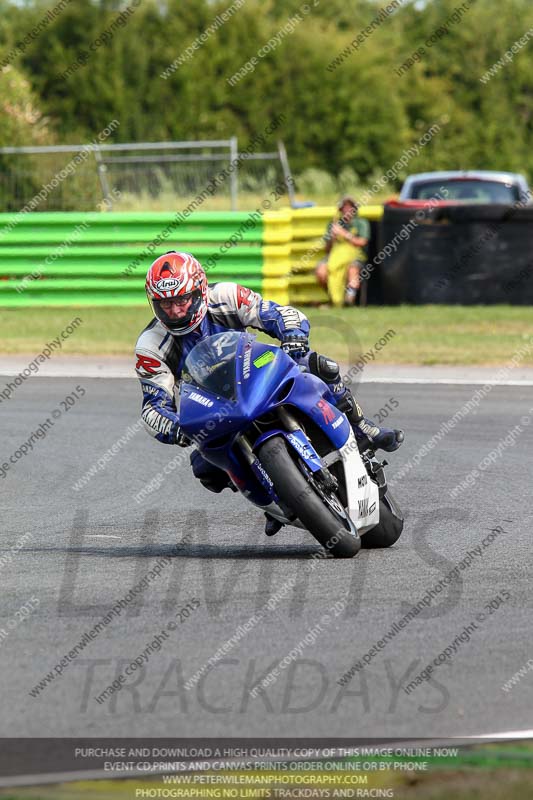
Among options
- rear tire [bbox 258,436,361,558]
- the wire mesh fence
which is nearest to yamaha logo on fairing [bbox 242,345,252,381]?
rear tire [bbox 258,436,361,558]

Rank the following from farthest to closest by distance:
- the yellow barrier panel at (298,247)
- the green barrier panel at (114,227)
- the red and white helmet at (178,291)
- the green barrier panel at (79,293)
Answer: the green barrier panel at (114,227)
the green barrier panel at (79,293)
the yellow barrier panel at (298,247)
the red and white helmet at (178,291)

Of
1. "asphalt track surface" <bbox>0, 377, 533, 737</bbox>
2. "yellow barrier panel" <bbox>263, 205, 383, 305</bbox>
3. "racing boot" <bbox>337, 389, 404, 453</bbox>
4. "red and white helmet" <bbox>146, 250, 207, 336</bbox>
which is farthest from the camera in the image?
"yellow barrier panel" <bbox>263, 205, 383, 305</bbox>

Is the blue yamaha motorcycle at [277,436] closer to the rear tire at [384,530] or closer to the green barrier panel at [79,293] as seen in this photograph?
the rear tire at [384,530]

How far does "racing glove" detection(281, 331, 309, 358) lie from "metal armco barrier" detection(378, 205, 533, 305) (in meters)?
11.7

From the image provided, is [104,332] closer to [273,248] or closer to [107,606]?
[273,248]

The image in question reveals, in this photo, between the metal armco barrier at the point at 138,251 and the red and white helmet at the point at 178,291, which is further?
the metal armco barrier at the point at 138,251

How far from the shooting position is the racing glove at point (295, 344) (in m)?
6.89

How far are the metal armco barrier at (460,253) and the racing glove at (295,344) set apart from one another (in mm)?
11704

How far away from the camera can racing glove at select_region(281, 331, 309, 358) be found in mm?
6887

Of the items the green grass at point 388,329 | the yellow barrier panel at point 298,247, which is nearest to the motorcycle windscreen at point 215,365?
the green grass at point 388,329

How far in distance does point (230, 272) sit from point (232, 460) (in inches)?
468

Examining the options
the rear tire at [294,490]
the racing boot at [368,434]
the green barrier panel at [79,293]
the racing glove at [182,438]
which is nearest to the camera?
the rear tire at [294,490]

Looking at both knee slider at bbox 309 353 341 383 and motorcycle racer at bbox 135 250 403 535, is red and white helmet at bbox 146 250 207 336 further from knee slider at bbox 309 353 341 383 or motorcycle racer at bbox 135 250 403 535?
knee slider at bbox 309 353 341 383

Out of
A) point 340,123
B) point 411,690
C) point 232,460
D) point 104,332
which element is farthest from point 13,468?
point 340,123
